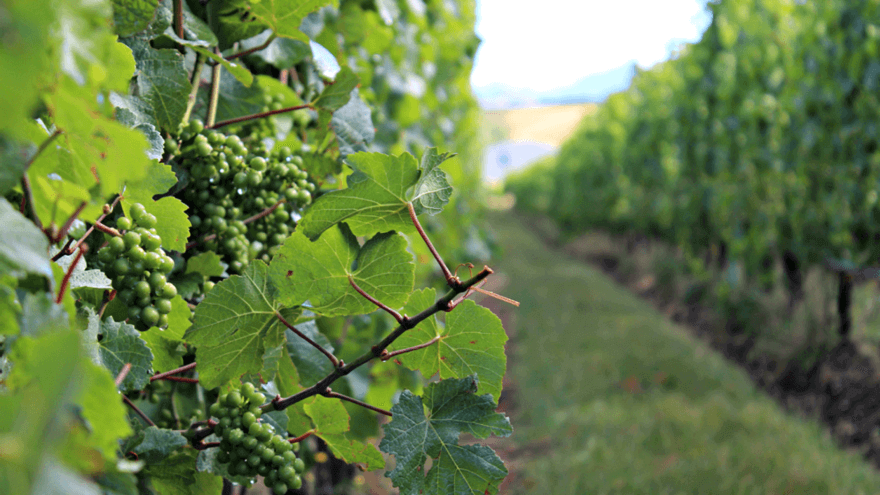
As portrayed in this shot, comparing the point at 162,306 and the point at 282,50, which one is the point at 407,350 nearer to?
the point at 162,306

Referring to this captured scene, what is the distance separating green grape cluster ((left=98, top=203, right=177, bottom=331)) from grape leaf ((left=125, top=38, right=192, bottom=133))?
22 cm

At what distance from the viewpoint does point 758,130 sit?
5.85 meters

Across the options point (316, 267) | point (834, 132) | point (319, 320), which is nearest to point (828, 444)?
point (834, 132)

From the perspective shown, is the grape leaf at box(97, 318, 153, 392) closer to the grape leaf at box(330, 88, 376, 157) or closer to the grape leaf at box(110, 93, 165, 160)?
the grape leaf at box(110, 93, 165, 160)

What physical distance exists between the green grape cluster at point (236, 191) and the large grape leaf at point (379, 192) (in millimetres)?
217

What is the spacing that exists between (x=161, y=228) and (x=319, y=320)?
521 mm

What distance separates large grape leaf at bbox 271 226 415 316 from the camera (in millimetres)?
688

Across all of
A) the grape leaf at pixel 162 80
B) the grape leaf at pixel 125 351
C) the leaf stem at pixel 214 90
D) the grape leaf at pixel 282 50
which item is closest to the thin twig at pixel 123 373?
the grape leaf at pixel 125 351

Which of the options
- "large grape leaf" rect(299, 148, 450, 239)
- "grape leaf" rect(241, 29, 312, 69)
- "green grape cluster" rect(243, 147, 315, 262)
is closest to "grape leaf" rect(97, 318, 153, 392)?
"large grape leaf" rect(299, 148, 450, 239)

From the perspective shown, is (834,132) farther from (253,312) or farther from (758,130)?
(253,312)

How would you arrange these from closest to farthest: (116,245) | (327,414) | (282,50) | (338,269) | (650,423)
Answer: (116,245) < (338,269) < (327,414) < (282,50) < (650,423)

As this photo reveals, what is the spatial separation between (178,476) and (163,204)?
371 mm

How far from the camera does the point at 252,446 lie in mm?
701

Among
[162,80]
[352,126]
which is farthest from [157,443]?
[352,126]
